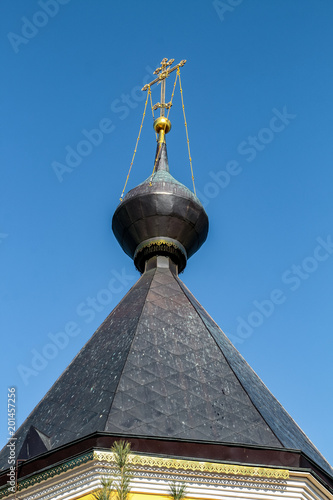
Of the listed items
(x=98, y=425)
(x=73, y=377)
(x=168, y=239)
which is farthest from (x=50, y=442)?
(x=168, y=239)

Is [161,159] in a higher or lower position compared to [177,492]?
higher

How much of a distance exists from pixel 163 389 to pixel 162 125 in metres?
5.88

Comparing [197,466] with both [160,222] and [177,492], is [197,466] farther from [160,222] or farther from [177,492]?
[160,222]

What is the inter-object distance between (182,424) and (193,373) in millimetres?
982

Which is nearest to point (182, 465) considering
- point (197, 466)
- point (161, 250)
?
point (197, 466)

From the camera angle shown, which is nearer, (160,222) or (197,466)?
(197,466)

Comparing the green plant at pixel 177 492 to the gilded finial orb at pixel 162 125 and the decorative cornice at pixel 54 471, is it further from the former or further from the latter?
the gilded finial orb at pixel 162 125

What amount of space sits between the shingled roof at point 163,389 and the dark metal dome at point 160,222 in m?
1.32

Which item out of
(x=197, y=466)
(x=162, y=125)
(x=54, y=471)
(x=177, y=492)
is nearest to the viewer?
(x=177, y=492)

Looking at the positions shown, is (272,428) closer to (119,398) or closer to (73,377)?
(119,398)

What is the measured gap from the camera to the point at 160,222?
12141 mm

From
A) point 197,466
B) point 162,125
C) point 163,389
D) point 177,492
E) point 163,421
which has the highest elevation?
point 162,125

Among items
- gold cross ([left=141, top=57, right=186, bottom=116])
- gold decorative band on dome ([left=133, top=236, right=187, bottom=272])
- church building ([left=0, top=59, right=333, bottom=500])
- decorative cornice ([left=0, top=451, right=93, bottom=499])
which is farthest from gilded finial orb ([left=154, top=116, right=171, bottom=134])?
decorative cornice ([left=0, top=451, right=93, bottom=499])

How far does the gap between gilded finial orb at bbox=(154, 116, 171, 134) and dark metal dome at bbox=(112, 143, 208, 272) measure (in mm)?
1292
